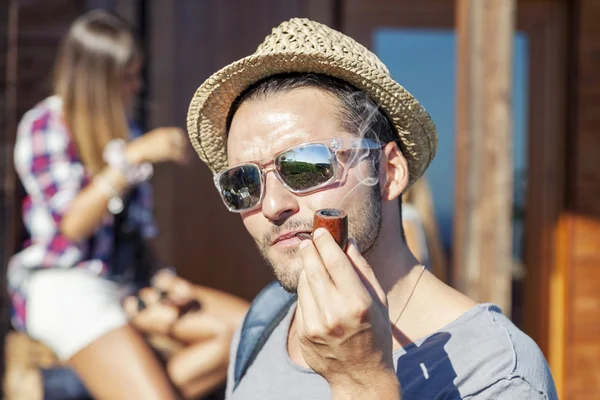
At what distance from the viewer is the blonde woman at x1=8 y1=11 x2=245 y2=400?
2.74 m

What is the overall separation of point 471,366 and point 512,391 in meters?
0.08

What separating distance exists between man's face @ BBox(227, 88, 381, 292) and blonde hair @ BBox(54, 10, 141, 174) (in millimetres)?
1636

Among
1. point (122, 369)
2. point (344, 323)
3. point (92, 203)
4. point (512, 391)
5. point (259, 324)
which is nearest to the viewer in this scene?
point (344, 323)

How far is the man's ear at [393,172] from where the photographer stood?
158 centimetres

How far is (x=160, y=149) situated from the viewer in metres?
2.88

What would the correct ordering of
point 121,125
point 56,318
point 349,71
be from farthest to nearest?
point 121,125 < point 56,318 < point 349,71

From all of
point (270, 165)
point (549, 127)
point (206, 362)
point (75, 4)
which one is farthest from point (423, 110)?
point (549, 127)

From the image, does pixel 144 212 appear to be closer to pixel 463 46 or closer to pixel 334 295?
pixel 463 46

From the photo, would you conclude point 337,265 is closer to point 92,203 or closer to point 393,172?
point 393,172

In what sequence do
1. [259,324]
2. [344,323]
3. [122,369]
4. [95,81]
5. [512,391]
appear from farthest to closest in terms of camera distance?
[95,81], [122,369], [259,324], [512,391], [344,323]

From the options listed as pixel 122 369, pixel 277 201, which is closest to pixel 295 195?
pixel 277 201

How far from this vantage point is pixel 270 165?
1.51 meters

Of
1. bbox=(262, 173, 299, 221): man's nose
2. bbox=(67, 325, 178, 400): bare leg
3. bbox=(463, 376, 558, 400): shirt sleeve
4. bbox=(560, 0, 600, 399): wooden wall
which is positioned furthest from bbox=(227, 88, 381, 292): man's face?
bbox=(560, 0, 600, 399): wooden wall

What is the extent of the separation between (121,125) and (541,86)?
3.08 meters
